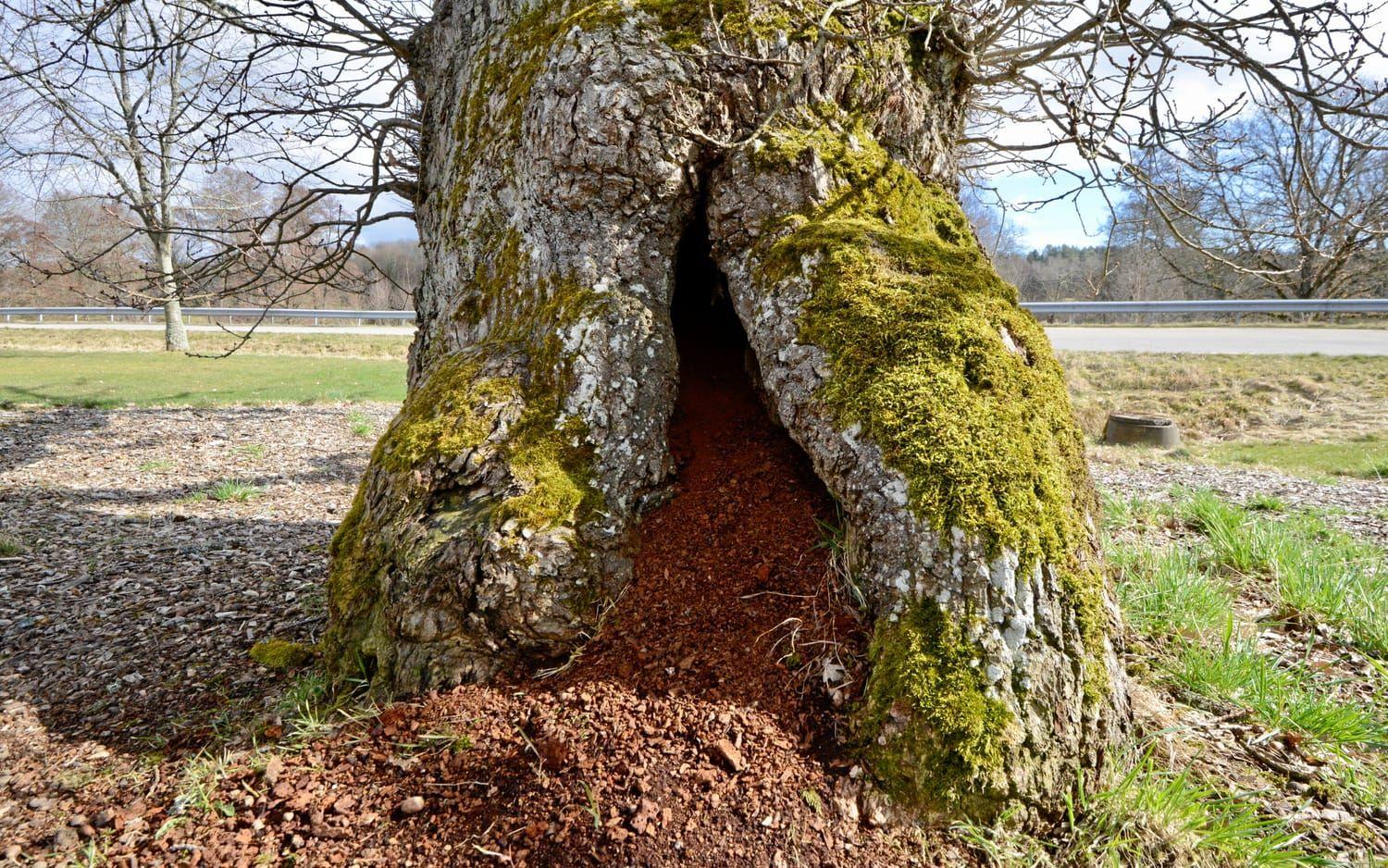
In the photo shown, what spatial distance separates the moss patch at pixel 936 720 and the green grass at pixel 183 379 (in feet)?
39.6

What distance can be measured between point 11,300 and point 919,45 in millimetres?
43440

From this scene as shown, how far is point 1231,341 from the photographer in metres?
13.8

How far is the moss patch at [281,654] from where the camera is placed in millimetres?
2789

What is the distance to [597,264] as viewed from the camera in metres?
2.56

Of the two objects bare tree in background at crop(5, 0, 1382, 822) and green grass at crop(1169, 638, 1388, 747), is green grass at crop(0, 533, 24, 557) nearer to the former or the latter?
bare tree in background at crop(5, 0, 1382, 822)

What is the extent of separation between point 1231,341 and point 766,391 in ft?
51.8

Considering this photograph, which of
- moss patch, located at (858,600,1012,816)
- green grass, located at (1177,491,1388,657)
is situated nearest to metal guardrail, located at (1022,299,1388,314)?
green grass, located at (1177,491,1388,657)

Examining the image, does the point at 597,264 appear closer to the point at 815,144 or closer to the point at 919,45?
the point at 815,144

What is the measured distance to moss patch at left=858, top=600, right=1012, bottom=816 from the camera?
1702 mm

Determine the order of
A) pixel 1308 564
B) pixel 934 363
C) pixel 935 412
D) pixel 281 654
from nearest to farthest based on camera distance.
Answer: pixel 935 412
pixel 934 363
pixel 281 654
pixel 1308 564

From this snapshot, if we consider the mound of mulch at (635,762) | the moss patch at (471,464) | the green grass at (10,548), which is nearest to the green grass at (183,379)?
the green grass at (10,548)

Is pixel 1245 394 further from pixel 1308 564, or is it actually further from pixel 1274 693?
pixel 1274 693

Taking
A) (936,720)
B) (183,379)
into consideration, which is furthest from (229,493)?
(183,379)

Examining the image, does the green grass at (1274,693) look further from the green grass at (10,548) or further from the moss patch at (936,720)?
the green grass at (10,548)
